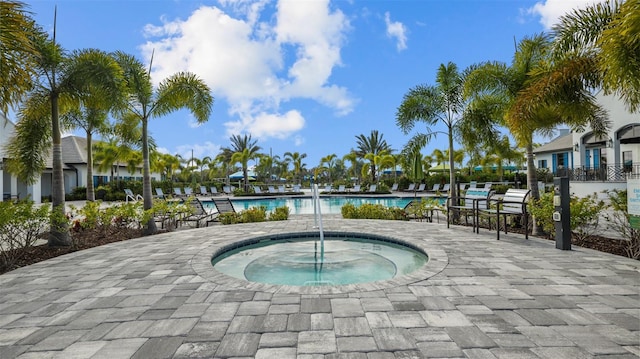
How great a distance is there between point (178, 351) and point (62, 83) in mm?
6944

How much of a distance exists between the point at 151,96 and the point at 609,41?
958cm

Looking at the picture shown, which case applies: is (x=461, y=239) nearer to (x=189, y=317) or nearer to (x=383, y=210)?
(x=383, y=210)

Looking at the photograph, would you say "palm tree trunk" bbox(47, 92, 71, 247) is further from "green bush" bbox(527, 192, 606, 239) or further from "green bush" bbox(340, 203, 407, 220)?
"green bush" bbox(527, 192, 606, 239)

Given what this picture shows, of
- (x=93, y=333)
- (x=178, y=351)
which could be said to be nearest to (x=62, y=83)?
(x=93, y=333)

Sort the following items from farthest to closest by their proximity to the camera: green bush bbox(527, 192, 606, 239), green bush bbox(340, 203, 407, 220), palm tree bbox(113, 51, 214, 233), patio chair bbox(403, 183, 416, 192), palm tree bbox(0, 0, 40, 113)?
patio chair bbox(403, 183, 416, 192), green bush bbox(340, 203, 407, 220), palm tree bbox(113, 51, 214, 233), green bush bbox(527, 192, 606, 239), palm tree bbox(0, 0, 40, 113)

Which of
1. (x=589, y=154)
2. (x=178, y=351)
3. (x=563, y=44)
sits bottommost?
(x=178, y=351)

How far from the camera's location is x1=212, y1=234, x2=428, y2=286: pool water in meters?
4.93

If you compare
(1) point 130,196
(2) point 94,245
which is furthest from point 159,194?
(2) point 94,245

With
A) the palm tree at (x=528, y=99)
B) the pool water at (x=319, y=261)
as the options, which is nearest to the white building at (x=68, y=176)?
the pool water at (x=319, y=261)

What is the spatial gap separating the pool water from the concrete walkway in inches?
29.4

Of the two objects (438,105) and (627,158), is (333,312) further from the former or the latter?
(627,158)

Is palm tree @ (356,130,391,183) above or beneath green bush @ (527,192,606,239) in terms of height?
above

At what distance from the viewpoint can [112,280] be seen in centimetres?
416

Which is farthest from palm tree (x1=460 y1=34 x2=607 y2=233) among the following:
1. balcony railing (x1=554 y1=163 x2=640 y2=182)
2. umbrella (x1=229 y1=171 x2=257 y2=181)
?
umbrella (x1=229 y1=171 x2=257 y2=181)
